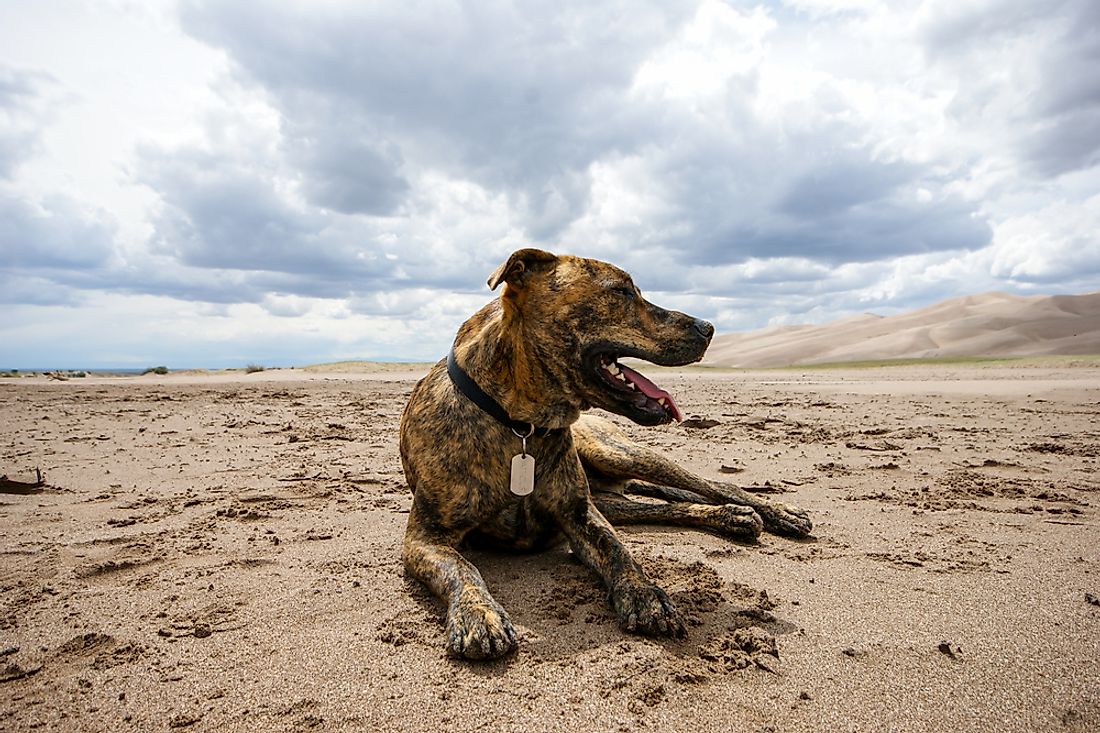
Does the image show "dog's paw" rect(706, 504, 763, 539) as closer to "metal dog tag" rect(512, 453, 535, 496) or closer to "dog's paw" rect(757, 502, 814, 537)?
"dog's paw" rect(757, 502, 814, 537)

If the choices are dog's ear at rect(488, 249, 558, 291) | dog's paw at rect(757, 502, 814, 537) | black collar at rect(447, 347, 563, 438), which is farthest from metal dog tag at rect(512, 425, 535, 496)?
dog's paw at rect(757, 502, 814, 537)

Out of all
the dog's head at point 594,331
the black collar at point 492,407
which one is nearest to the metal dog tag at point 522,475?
the black collar at point 492,407

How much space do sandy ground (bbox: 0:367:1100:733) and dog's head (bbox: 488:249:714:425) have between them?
0.93m

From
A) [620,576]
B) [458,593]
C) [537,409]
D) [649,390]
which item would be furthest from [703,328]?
[458,593]

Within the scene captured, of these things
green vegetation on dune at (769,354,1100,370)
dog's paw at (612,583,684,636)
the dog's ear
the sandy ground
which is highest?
the dog's ear

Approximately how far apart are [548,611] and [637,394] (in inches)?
41.0

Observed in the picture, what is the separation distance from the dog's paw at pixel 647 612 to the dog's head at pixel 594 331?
2.46ft

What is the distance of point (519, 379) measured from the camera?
115 inches

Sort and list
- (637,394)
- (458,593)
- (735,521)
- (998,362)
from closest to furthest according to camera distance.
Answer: (458,593) → (637,394) → (735,521) → (998,362)

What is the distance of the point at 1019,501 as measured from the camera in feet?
14.9

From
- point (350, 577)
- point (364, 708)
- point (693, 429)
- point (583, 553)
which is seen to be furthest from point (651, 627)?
point (693, 429)

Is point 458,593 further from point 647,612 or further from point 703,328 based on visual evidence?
point 703,328

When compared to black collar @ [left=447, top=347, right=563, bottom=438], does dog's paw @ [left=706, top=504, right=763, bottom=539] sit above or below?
below

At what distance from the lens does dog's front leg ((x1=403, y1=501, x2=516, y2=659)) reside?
7.38ft
